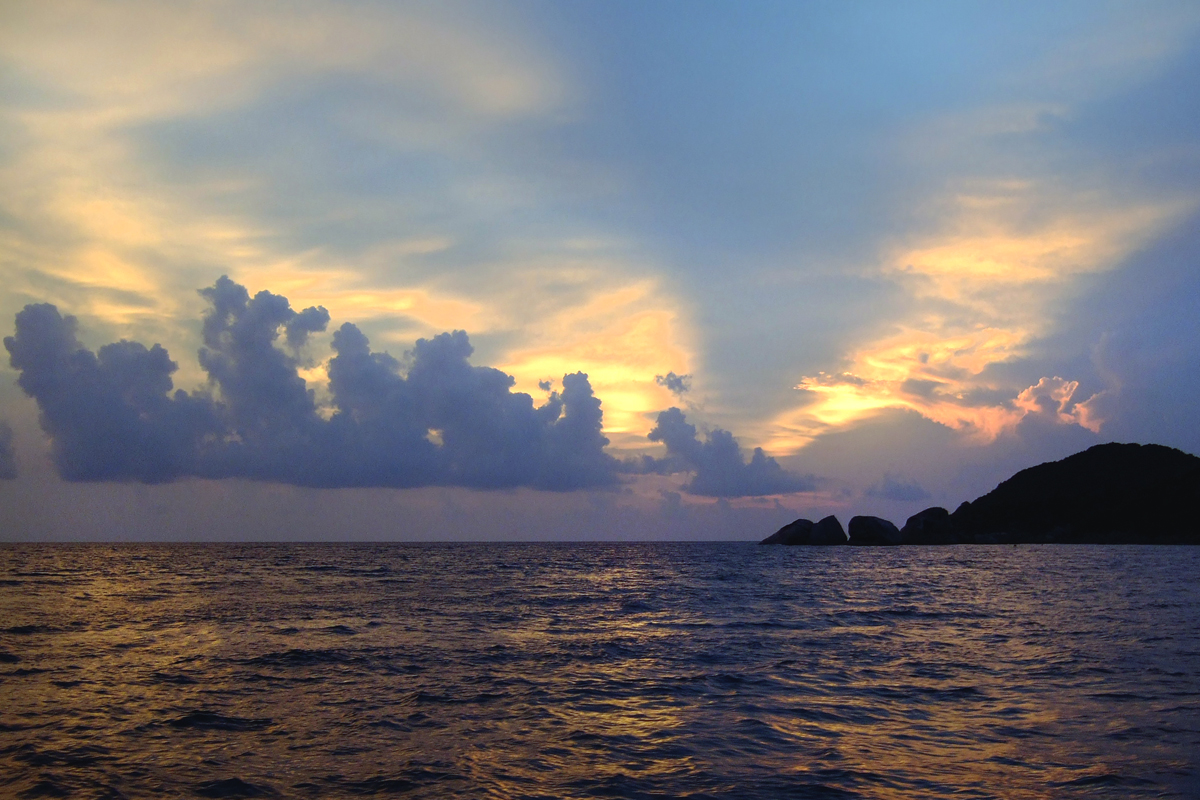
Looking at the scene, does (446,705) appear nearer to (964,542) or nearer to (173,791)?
(173,791)

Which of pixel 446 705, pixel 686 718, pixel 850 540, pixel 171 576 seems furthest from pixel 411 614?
pixel 850 540

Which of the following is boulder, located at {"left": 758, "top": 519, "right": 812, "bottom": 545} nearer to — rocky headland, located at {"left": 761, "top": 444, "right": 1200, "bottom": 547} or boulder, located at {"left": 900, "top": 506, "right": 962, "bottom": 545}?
rocky headland, located at {"left": 761, "top": 444, "right": 1200, "bottom": 547}

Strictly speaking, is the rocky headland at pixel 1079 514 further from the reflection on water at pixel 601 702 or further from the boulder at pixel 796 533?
the reflection on water at pixel 601 702

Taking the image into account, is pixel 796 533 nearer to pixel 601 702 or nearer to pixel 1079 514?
pixel 1079 514

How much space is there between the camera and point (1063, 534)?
172125 millimetres

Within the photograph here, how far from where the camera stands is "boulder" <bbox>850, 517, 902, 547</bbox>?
15425 cm

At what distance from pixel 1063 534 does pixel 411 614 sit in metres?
182

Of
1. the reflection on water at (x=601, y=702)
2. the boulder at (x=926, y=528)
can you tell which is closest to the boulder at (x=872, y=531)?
the boulder at (x=926, y=528)

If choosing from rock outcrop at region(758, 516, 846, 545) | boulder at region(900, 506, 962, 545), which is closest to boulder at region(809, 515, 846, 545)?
rock outcrop at region(758, 516, 846, 545)

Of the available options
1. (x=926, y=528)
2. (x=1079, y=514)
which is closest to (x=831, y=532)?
(x=926, y=528)

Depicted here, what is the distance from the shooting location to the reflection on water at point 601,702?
11.8 meters

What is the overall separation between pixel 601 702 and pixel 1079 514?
19402 centimetres

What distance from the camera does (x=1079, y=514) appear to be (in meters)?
173

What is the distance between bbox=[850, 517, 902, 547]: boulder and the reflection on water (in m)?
123
